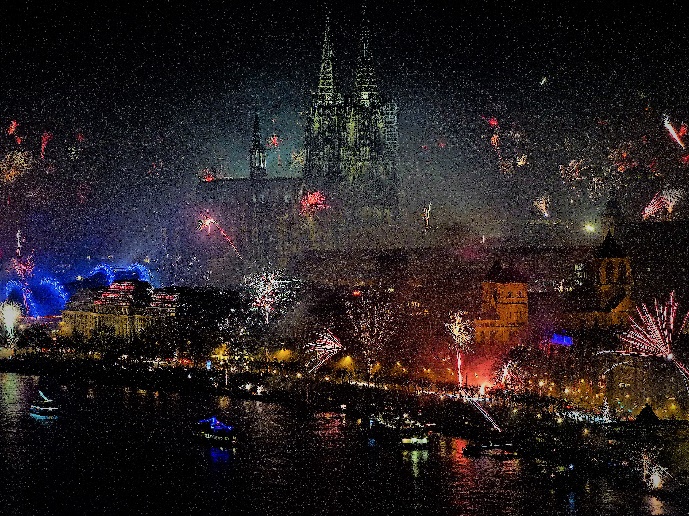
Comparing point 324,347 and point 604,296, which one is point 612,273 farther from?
point 324,347

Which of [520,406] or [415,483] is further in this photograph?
[520,406]

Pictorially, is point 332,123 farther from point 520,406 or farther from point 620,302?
point 520,406

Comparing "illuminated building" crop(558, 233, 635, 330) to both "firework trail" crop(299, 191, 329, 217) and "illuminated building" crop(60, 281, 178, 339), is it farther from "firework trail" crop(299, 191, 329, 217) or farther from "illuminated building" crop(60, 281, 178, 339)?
"illuminated building" crop(60, 281, 178, 339)

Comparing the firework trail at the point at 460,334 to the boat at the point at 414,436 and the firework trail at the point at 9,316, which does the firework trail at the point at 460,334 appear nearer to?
the boat at the point at 414,436

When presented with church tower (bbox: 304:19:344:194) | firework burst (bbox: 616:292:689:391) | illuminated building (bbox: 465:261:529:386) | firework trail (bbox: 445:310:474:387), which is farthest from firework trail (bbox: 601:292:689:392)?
church tower (bbox: 304:19:344:194)

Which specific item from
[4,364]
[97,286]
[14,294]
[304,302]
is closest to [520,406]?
[304,302]

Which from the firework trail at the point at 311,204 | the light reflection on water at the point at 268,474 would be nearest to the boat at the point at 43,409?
the light reflection on water at the point at 268,474
